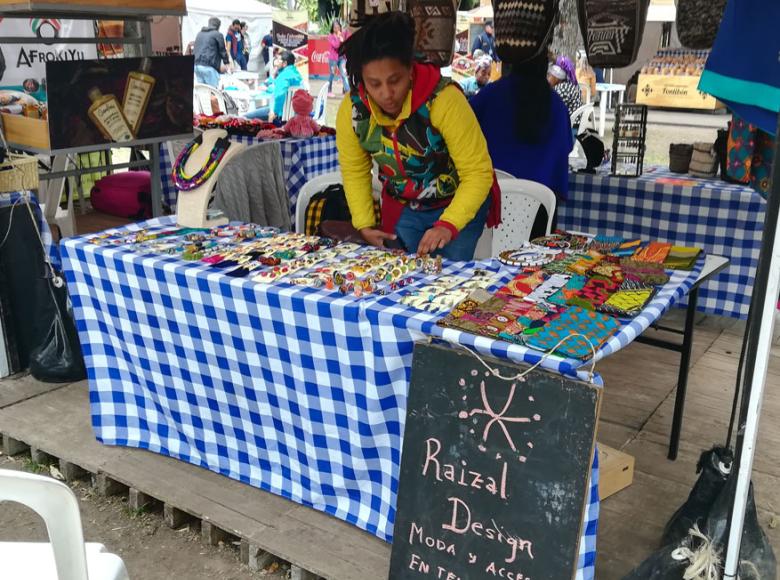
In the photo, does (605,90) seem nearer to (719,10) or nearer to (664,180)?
(664,180)

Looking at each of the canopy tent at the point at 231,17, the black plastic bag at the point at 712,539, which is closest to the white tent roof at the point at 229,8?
the canopy tent at the point at 231,17

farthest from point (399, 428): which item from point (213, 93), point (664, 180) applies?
point (213, 93)

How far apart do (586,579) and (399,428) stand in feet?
2.04

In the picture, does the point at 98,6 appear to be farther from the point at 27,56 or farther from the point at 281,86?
the point at 281,86

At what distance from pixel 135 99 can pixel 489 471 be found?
8.87 feet

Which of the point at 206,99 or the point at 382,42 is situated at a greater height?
the point at 382,42

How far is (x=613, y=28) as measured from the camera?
3.33m

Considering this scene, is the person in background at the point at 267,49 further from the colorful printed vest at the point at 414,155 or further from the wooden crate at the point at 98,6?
the colorful printed vest at the point at 414,155

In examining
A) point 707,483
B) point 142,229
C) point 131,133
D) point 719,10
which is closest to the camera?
point 707,483

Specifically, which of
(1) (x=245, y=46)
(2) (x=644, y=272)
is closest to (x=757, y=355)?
(2) (x=644, y=272)

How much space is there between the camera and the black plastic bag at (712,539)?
1.81 m

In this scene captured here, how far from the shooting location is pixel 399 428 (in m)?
2.15

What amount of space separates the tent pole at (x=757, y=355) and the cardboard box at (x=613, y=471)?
3.23 feet

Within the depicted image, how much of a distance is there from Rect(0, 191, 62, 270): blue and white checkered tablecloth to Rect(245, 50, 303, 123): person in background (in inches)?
199
